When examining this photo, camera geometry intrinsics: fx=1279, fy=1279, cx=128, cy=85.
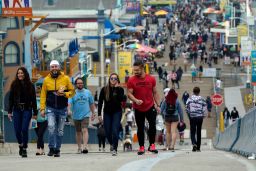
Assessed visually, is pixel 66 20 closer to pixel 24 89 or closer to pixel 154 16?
pixel 154 16

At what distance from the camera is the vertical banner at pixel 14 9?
4322cm

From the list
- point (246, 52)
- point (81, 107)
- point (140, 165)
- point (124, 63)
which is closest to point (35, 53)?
point (124, 63)

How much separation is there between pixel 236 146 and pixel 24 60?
2407cm

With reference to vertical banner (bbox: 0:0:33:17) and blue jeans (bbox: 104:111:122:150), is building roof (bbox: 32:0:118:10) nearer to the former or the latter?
vertical banner (bbox: 0:0:33:17)

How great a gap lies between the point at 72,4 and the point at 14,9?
2625 inches

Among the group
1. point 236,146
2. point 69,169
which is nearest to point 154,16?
point 236,146

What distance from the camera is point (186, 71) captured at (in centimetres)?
7894

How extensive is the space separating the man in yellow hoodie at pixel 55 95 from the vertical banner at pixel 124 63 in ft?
148

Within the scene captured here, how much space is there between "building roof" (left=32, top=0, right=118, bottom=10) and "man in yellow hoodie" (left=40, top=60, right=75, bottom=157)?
88785 millimetres

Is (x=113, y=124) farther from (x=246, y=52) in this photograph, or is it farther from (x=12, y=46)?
(x=246, y=52)

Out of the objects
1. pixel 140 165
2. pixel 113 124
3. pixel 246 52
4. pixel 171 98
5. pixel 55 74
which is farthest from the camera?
pixel 246 52

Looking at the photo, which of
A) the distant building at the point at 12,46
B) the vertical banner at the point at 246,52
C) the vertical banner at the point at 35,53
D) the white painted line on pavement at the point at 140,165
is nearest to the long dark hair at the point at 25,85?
the white painted line on pavement at the point at 140,165

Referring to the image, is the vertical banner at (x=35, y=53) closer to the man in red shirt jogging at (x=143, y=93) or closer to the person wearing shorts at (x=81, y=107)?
the person wearing shorts at (x=81, y=107)

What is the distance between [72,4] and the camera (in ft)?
360
